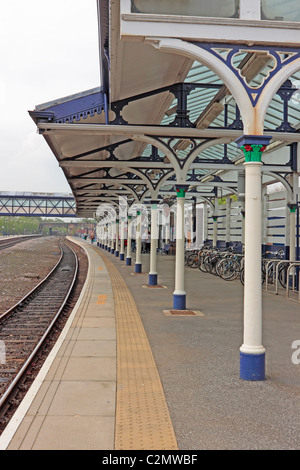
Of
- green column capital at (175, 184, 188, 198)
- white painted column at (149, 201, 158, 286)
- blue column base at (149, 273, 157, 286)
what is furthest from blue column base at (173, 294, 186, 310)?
blue column base at (149, 273, 157, 286)

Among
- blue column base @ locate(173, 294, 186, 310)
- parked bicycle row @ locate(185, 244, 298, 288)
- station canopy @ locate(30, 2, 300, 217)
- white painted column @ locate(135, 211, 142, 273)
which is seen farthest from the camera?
white painted column @ locate(135, 211, 142, 273)

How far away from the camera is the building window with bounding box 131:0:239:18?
5422mm

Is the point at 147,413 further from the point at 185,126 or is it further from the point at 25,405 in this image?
the point at 185,126

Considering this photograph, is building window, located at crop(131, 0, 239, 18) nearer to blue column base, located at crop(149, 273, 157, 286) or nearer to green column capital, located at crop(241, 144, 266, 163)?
green column capital, located at crop(241, 144, 266, 163)

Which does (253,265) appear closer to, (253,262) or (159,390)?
(253,262)

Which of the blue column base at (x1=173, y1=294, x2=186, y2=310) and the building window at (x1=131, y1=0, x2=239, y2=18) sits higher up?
the building window at (x1=131, y1=0, x2=239, y2=18)

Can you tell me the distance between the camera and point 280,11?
18.2 feet

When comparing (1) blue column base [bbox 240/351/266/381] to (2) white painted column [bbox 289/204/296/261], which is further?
(2) white painted column [bbox 289/204/296/261]

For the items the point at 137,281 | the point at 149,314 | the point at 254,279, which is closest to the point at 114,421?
the point at 254,279

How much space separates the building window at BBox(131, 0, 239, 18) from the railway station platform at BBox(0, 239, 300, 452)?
4394mm

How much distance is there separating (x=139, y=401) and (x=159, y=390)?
1.35 feet

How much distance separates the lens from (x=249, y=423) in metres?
4.18

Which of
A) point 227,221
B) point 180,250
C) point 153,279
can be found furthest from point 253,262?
point 227,221
